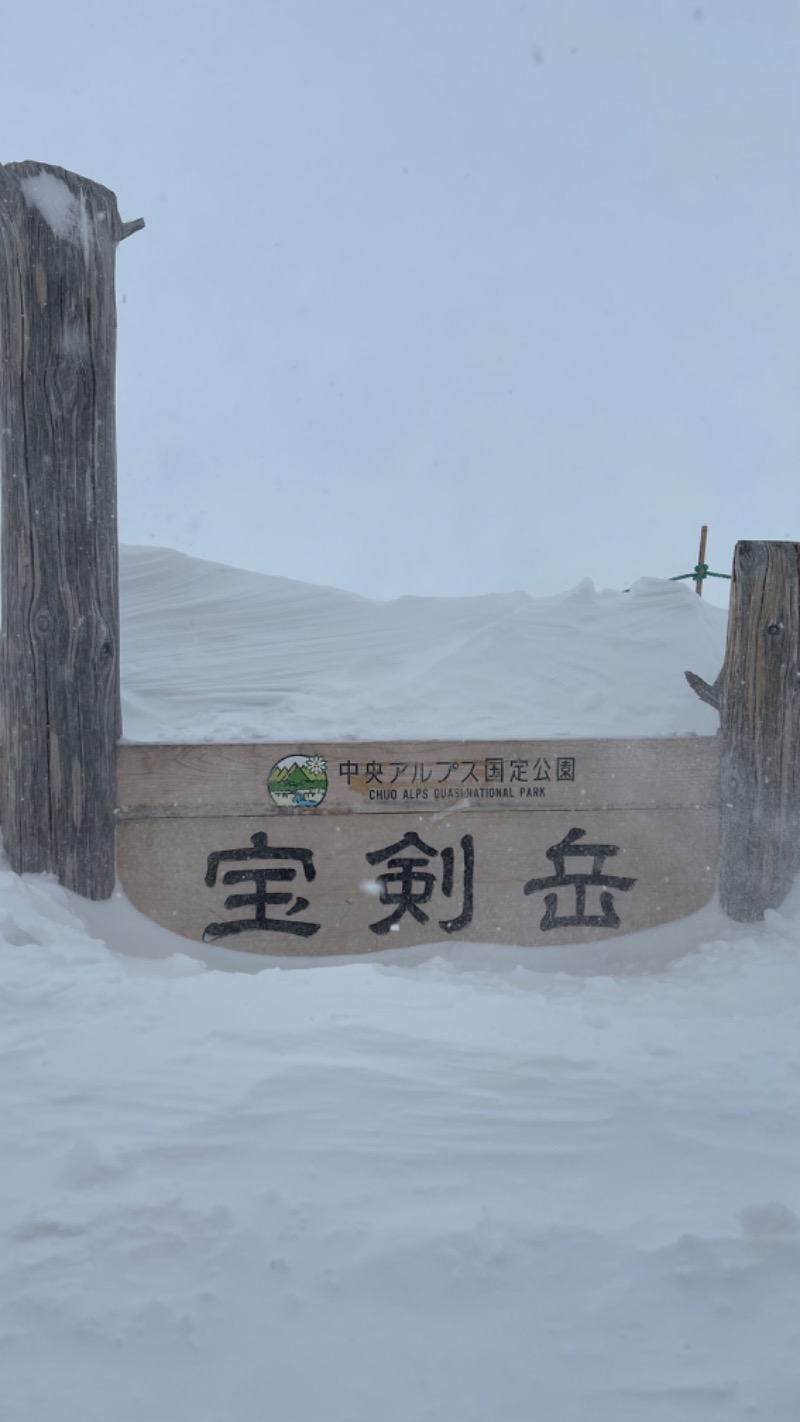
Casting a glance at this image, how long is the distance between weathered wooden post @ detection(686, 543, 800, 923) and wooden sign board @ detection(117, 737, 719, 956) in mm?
274

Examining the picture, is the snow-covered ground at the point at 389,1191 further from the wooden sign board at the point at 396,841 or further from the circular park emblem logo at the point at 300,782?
the circular park emblem logo at the point at 300,782

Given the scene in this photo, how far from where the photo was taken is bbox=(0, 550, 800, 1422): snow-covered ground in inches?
58.2

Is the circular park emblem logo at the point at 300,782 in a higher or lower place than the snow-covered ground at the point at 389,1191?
higher

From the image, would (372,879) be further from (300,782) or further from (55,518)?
(55,518)

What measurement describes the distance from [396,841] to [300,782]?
47 centimetres

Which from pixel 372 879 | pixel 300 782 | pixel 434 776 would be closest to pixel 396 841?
pixel 372 879

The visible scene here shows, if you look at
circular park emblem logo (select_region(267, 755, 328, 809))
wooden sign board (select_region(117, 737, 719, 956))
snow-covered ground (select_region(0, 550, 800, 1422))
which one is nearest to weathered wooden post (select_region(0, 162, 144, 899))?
wooden sign board (select_region(117, 737, 719, 956))

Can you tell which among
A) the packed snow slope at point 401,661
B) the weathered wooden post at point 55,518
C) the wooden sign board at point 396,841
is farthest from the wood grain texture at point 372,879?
the packed snow slope at point 401,661

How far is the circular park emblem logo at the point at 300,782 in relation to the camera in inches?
158

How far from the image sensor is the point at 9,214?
3.84 meters

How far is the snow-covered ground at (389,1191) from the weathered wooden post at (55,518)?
0.35 meters

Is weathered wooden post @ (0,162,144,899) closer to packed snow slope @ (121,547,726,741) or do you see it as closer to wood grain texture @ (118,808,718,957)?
wood grain texture @ (118,808,718,957)

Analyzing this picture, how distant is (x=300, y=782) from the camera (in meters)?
4.02

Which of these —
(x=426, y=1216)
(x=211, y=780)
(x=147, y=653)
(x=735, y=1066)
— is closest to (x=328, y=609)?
(x=147, y=653)
